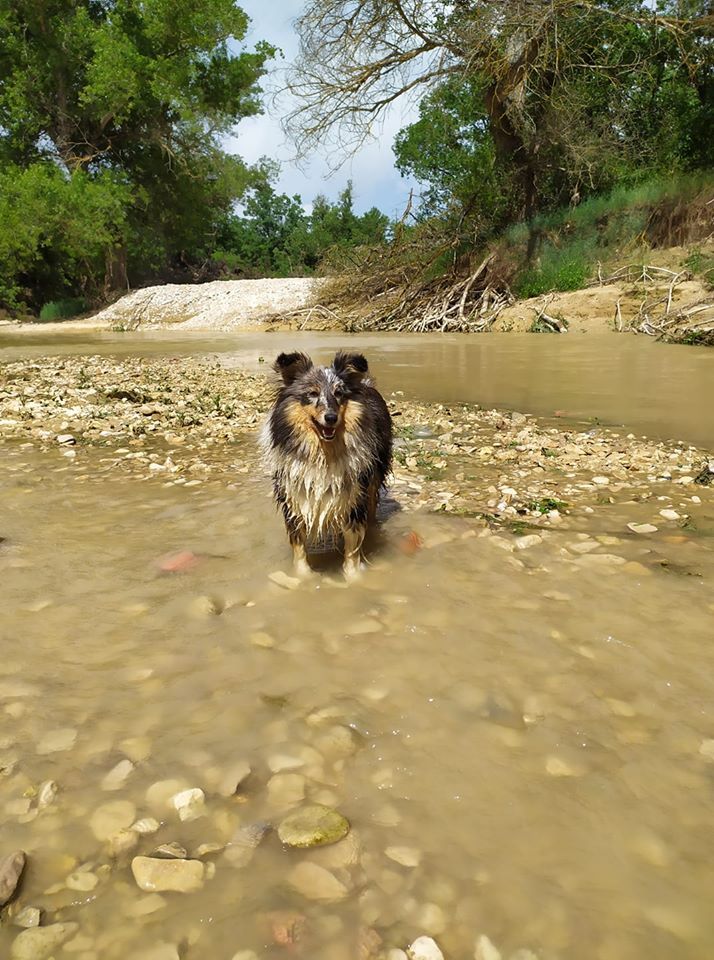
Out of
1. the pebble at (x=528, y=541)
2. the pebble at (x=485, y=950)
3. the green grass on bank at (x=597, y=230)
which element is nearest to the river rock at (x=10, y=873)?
the pebble at (x=485, y=950)

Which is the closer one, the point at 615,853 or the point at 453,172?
the point at 615,853

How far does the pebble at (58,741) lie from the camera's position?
2.56 metres

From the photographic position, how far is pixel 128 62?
34.4 metres

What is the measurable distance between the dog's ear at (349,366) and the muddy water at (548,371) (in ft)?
14.7

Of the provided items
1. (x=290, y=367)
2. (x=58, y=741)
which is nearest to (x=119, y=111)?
(x=290, y=367)

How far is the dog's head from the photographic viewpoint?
416cm

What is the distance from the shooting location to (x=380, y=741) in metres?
2.63

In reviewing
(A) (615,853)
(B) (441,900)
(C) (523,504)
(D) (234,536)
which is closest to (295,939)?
(B) (441,900)

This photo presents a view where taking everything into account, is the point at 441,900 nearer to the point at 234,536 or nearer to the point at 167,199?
the point at 234,536

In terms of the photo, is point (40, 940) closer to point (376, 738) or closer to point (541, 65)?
point (376, 738)

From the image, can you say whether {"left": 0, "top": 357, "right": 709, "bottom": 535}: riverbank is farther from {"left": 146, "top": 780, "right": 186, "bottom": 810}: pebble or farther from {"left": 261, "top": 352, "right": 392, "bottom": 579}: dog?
{"left": 146, "top": 780, "right": 186, "bottom": 810}: pebble

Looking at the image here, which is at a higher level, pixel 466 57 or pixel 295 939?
pixel 466 57

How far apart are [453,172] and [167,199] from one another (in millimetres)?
20714

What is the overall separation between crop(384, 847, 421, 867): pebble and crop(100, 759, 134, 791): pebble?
103cm
